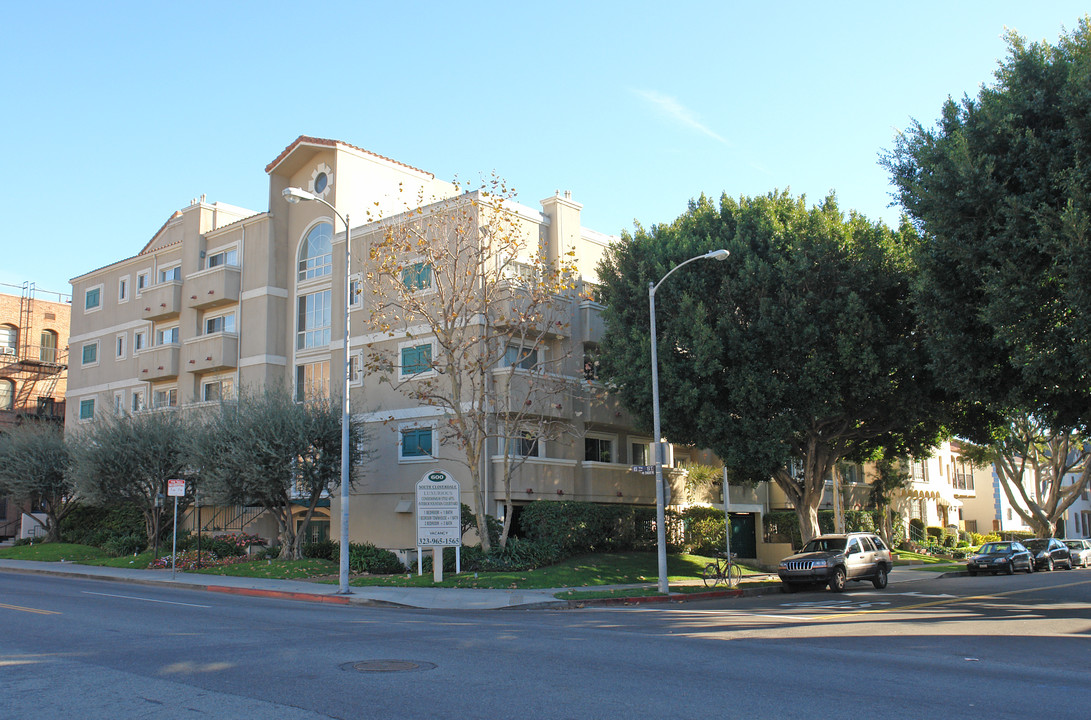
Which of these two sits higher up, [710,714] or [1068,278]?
[1068,278]

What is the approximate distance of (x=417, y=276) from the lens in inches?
1156

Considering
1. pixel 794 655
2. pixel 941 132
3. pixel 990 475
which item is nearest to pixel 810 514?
pixel 941 132

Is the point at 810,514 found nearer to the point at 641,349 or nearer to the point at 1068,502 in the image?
the point at 641,349

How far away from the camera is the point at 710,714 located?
7.43 meters

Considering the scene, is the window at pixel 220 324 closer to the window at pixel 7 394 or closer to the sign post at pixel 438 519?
the sign post at pixel 438 519

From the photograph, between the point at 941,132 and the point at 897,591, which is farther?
the point at 897,591

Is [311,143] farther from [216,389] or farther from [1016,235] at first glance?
[1016,235]

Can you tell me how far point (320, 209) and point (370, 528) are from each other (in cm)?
1351

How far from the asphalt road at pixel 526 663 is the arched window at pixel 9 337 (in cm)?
4316

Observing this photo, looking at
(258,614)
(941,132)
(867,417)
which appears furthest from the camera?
(867,417)

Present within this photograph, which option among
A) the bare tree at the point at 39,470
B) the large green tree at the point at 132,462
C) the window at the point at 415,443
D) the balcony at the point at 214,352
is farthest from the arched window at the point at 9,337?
the window at the point at 415,443

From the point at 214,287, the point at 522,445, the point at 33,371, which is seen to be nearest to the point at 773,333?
the point at 522,445

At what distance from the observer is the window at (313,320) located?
3572 centimetres

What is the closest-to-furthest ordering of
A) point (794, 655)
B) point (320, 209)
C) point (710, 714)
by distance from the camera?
point (710, 714), point (794, 655), point (320, 209)
